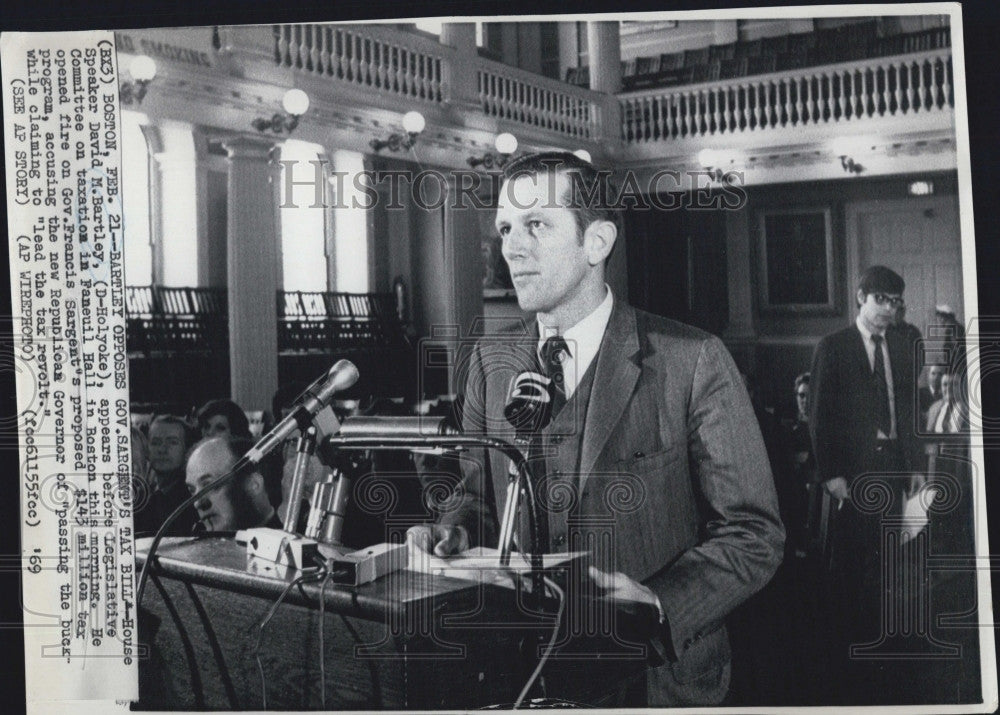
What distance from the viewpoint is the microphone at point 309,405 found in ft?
7.75

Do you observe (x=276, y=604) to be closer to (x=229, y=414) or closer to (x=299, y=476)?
(x=299, y=476)

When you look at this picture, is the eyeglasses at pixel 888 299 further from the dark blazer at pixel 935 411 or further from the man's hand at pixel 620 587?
the man's hand at pixel 620 587

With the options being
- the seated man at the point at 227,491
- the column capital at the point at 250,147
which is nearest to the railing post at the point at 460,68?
the column capital at the point at 250,147

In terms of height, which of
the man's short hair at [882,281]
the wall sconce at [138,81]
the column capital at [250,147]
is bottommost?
the man's short hair at [882,281]

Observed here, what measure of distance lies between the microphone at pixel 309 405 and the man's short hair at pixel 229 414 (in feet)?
0.19

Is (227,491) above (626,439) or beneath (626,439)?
beneath

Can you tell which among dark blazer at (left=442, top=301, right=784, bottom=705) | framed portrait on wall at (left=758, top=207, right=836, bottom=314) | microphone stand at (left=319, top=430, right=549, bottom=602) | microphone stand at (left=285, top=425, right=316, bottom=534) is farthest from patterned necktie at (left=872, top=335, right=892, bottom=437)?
microphone stand at (left=285, top=425, right=316, bottom=534)

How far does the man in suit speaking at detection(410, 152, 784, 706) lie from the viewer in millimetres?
2266

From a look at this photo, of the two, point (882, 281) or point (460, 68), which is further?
point (460, 68)

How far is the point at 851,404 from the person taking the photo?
2324 mm

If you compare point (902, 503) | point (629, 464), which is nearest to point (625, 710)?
point (629, 464)

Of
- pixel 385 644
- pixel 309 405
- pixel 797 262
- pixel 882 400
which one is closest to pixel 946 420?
pixel 882 400

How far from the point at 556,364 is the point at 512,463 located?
27 cm

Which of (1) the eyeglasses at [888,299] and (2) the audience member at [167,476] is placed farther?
(2) the audience member at [167,476]
